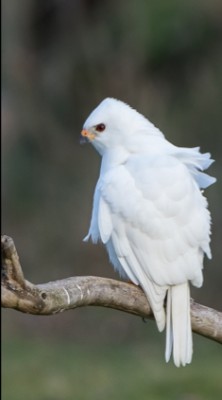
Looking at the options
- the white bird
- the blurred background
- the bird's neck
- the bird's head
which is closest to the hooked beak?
the bird's head

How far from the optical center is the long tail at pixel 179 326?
207 inches

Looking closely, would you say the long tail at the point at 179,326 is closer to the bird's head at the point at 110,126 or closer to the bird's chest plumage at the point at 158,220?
the bird's chest plumage at the point at 158,220

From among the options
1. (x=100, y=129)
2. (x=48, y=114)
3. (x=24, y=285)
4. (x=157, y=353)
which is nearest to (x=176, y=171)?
(x=100, y=129)

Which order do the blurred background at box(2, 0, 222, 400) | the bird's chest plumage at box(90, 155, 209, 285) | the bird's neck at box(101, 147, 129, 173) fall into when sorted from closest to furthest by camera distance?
the bird's chest plumage at box(90, 155, 209, 285) → the bird's neck at box(101, 147, 129, 173) → the blurred background at box(2, 0, 222, 400)

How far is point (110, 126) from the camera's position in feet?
19.5

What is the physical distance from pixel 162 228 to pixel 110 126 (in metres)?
0.82

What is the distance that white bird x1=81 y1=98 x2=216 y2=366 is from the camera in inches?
210

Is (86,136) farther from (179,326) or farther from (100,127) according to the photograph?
(179,326)

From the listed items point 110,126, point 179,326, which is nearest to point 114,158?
point 110,126

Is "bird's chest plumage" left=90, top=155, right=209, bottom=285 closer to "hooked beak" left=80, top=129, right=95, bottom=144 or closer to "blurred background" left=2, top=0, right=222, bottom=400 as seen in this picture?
"hooked beak" left=80, top=129, right=95, bottom=144

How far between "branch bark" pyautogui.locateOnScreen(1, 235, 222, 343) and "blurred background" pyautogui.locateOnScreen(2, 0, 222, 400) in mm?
6498

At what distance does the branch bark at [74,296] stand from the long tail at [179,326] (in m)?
0.07

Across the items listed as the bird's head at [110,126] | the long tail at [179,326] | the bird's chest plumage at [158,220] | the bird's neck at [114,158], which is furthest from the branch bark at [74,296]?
the bird's head at [110,126]

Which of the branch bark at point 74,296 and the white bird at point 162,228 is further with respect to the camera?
the white bird at point 162,228
